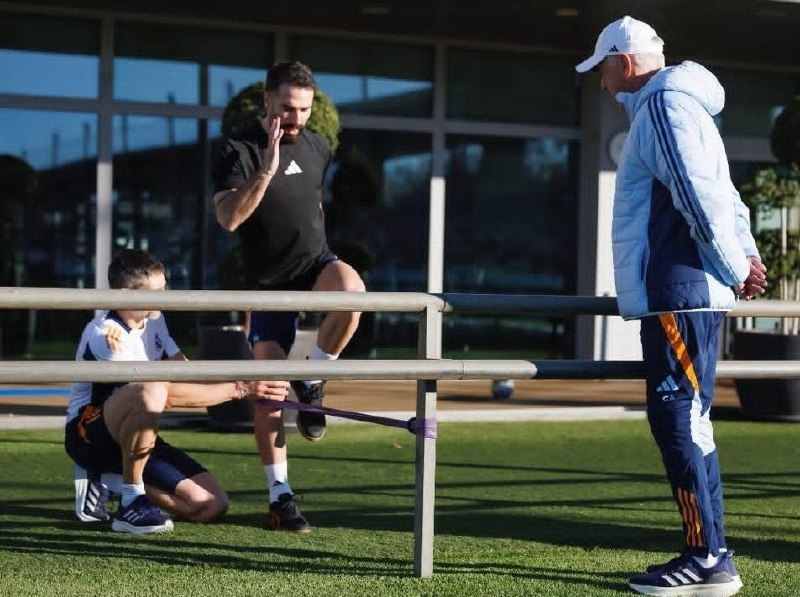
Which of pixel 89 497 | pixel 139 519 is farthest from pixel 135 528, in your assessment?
pixel 89 497

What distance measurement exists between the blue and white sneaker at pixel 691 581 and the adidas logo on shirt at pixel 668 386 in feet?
1.71

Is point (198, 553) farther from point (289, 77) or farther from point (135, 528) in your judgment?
point (289, 77)

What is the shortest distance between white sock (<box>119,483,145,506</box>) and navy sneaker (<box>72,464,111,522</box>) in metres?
0.21

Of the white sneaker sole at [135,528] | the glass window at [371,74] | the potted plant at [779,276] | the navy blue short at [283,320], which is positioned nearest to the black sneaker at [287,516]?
the white sneaker sole at [135,528]

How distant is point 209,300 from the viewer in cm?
411

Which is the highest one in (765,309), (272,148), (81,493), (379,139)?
(379,139)

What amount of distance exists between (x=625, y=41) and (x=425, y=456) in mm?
1448

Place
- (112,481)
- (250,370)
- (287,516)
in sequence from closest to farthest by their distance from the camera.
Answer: (250,370)
(287,516)
(112,481)

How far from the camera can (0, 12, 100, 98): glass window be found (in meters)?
12.8

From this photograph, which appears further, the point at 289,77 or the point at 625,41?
the point at 289,77

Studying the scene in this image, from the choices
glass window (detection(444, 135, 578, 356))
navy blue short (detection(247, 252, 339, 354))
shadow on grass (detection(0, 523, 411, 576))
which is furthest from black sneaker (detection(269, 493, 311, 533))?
glass window (detection(444, 135, 578, 356))

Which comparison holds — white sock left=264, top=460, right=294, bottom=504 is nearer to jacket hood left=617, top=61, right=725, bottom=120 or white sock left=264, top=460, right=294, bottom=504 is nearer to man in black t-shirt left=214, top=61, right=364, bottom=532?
man in black t-shirt left=214, top=61, right=364, bottom=532

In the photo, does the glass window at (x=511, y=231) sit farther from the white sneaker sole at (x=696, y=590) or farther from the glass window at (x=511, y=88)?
the white sneaker sole at (x=696, y=590)

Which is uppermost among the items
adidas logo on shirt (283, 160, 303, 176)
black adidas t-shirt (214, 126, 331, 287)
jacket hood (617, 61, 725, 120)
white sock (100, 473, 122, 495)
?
jacket hood (617, 61, 725, 120)
